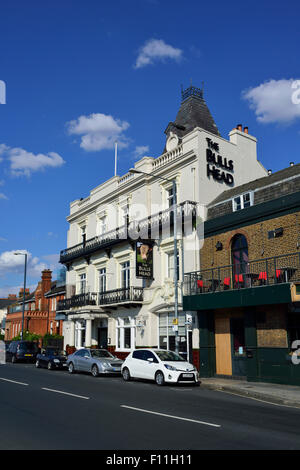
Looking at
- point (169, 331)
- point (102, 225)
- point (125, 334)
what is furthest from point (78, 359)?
point (102, 225)

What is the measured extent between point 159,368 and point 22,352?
18.5 m

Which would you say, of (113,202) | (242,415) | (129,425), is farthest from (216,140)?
(129,425)

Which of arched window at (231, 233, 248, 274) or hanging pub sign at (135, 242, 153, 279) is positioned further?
hanging pub sign at (135, 242, 153, 279)

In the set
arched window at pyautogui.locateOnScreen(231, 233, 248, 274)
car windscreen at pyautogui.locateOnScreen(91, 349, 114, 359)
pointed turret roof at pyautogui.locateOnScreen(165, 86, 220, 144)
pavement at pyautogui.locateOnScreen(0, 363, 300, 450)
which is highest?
pointed turret roof at pyautogui.locateOnScreen(165, 86, 220, 144)

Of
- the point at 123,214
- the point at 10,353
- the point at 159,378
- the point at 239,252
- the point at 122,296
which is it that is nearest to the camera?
the point at 159,378

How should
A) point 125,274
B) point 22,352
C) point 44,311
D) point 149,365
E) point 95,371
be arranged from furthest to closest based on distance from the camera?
point 44,311
point 22,352
point 125,274
point 95,371
point 149,365

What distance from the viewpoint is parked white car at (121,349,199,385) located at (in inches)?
711

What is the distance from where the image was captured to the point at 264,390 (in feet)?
53.9

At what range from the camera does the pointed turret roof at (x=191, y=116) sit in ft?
96.1

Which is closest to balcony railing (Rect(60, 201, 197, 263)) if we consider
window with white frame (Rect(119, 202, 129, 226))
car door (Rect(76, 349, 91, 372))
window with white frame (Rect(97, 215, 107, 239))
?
window with white frame (Rect(97, 215, 107, 239))

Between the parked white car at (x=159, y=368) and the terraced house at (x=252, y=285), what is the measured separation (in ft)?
9.93

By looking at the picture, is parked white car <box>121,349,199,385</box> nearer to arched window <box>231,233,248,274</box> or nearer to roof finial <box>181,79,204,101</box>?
arched window <box>231,233,248,274</box>

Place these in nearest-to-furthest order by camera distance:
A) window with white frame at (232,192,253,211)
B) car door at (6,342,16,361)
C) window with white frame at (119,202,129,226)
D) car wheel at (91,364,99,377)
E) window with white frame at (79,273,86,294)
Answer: car wheel at (91,364,99,377) → window with white frame at (232,192,253,211) → window with white frame at (119,202,129,226) → car door at (6,342,16,361) → window with white frame at (79,273,86,294)

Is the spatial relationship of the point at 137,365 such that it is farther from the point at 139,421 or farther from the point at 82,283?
the point at 82,283
